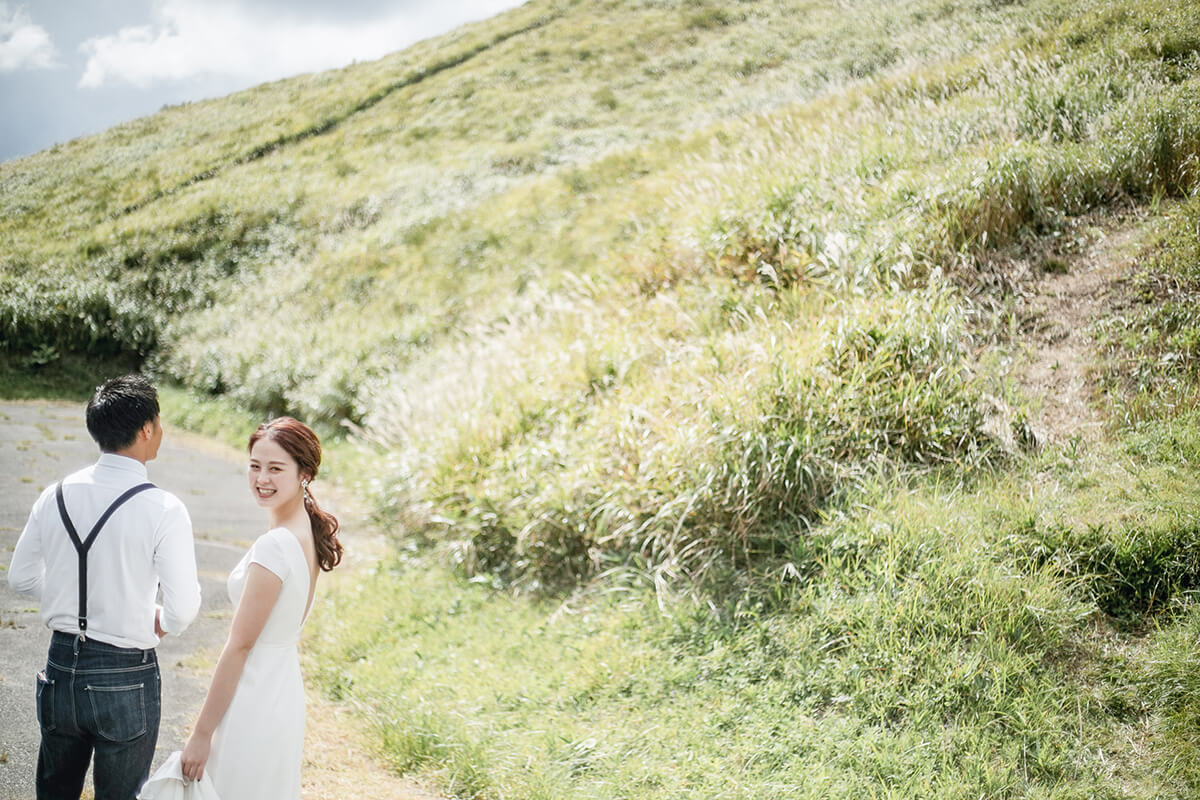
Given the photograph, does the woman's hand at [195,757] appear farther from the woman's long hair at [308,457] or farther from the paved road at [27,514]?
the paved road at [27,514]

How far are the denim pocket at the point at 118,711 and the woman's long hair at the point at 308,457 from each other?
0.64m

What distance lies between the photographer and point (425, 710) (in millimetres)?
4113

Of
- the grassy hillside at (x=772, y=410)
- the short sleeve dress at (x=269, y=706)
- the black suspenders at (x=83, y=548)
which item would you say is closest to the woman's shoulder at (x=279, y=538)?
the short sleeve dress at (x=269, y=706)

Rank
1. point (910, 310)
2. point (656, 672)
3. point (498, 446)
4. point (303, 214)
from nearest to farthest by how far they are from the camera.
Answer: point (656, 672) → point (910, 310) → point (498, 446) → point (303, 214)

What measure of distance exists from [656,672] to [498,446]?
2.91 metres

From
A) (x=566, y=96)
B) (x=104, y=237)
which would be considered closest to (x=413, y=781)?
(x=104, y=237)

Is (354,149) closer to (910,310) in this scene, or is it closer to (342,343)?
(342,343)

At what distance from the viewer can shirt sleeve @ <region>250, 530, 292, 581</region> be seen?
2.21 meters

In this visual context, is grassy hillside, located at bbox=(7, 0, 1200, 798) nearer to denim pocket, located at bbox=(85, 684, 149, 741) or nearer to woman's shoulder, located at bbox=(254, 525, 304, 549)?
denim pocket, located at bbox=(85, 684, 149, 741)

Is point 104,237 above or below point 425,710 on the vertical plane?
above

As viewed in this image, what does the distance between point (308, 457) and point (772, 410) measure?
3.24 meters

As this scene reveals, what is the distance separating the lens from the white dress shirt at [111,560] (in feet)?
7.23

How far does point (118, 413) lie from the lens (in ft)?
7.56

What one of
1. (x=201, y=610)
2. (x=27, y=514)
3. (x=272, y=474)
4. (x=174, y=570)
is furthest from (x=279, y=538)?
(x=27, y=514)
